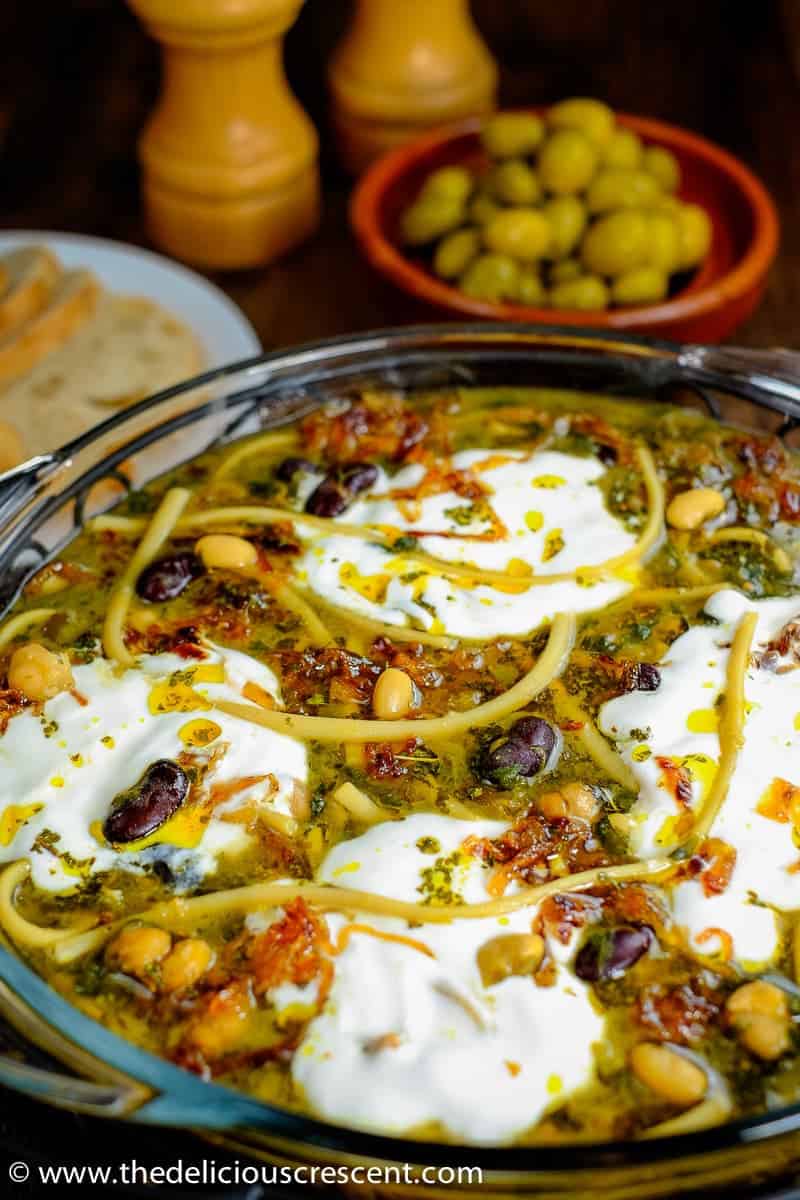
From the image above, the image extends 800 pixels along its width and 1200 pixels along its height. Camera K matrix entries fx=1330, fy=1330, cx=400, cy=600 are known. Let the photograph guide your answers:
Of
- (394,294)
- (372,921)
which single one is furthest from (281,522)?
(394,294)

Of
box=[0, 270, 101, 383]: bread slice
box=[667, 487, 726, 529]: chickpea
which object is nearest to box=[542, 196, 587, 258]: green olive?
box=[667, 487, 726, 529]: chickpea

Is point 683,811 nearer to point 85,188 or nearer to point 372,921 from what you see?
point 372,921

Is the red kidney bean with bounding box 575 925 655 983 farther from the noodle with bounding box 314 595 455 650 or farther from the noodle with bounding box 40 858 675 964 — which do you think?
the noodle with bounding box 314 595 455 650

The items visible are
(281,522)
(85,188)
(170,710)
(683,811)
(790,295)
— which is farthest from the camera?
(85,188)

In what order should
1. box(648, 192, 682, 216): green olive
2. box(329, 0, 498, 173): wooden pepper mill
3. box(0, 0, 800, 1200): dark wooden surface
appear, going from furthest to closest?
box(329, 0, 498, 173): wooden pepper mill < box(0, 0, 800, 1200): dark wooden surface < box(648, 192, 682, 216): green olive

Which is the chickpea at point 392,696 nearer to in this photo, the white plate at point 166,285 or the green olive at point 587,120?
the white plate at point 166,285

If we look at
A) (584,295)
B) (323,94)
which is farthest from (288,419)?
(323,94)

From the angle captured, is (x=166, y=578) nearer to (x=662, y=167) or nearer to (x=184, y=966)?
(x=184, y=966)
